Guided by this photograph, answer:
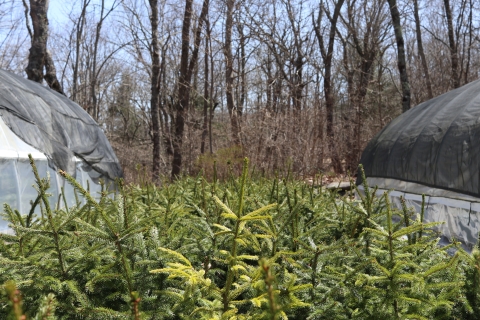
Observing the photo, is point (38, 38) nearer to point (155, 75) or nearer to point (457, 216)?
point (155, 75)

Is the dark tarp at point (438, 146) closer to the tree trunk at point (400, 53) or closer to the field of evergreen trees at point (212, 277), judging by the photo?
the tree trunk at point (400, 53)

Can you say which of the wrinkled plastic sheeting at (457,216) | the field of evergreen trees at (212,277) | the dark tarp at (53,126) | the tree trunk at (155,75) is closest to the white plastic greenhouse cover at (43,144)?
the dark tarp at (53,126)

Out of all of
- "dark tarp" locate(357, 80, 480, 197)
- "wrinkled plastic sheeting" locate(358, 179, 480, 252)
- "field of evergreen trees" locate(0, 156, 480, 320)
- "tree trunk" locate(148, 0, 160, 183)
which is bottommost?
"wrinkled plastic sheeting" locate(358, 179, 480, 252)

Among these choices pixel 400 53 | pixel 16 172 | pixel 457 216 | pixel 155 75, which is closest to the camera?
pixel 457 216

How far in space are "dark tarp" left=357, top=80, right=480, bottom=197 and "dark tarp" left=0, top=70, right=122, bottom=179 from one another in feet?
23.1

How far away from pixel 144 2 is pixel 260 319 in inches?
945

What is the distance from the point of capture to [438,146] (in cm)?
725

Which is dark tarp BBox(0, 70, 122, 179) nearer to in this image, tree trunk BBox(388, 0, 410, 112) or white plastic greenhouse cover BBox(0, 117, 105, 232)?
white plastic greenhouse cover BBox(0, 117, 105, 232)

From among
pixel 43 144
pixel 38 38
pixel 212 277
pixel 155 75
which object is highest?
pixel 38 38

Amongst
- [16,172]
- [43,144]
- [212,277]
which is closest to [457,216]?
[212,277]

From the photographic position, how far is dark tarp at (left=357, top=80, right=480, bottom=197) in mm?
6418

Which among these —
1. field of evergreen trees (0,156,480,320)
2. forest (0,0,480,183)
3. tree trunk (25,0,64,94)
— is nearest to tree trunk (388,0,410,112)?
forest (0,0,480,183)

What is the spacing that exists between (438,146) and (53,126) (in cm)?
816

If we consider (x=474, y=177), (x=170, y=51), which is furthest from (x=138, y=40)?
(x=474, y=177)
